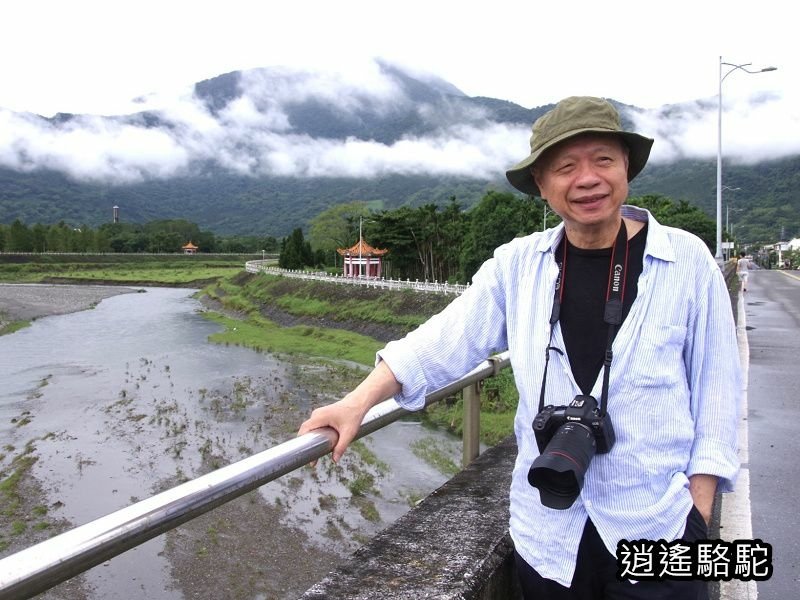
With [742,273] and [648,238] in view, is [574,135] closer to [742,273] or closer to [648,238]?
[648,238]

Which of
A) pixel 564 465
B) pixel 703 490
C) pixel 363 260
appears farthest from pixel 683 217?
pixel 564 465

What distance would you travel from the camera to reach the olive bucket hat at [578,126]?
5.94 feet

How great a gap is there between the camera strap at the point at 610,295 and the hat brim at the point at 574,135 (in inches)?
7.0

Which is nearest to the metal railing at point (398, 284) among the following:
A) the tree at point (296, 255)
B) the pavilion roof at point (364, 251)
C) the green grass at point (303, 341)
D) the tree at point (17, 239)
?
the pavilion roof at point (364, 251)

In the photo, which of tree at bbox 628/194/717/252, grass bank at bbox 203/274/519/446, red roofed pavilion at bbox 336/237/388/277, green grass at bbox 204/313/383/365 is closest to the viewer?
grass bank at bbox 203/274/519/446

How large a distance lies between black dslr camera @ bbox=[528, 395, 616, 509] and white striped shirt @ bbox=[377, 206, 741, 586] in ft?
0.21

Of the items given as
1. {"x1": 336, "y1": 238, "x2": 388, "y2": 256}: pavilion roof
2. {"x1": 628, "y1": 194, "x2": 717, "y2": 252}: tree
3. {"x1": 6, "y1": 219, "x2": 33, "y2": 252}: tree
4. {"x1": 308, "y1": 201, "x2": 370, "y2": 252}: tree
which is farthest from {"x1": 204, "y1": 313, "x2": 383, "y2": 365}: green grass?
{"x1": 6, "y1": 219, "x2": 33, "y2": 252}: tree

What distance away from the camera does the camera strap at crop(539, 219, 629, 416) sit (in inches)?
68.1

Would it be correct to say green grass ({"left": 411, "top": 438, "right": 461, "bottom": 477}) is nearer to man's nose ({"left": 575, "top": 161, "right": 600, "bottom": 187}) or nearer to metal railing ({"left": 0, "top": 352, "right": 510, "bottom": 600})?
metal railing ({"left": 0, "top": 352, "right": 510, "bottom": 600})

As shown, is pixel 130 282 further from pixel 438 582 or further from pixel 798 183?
pixel 798 183

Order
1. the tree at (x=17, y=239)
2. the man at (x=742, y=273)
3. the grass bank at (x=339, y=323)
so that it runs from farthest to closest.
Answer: the tree at (x=17, y=239) < the man at (x=742, y=273) < the grass bank at (x=339, y=323)

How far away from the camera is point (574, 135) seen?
182cm

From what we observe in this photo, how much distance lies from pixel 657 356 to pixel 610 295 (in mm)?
190

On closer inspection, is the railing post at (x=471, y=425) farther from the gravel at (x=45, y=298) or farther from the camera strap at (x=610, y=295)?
the gravel at (x=45, y=298)
